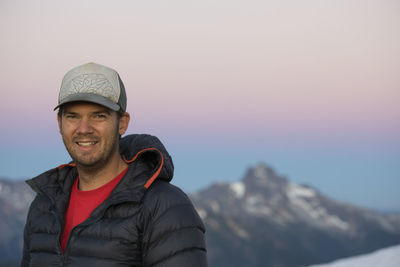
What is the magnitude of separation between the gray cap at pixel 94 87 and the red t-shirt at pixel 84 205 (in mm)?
676

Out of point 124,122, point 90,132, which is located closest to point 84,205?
point 90,132

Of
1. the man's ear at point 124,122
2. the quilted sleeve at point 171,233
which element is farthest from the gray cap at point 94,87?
the quilted sleeve at point 171,233

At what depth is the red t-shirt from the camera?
410cm

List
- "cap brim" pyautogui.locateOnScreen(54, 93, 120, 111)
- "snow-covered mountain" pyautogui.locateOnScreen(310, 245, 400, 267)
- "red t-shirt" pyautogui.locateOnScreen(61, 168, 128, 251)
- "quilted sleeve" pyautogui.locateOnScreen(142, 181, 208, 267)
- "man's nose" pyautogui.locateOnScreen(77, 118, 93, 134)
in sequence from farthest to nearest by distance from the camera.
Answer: "snow-covered mountain" pyautogui.locateOnScreen(310, 245, 400, 267) < "red t-shirt" pyautogui.locateOnScreen(61, 168, 128, 251) < "man's nose" pyautogui.locateOnScreen(77, 118, 93, 134) < "cap brim" pyautogui.locateOnScreen(54, 93, 120, 111) < "quilted sleeve" pyautogui.locateOnScreen(142, 181, 208, 267)

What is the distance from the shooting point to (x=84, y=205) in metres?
4.20

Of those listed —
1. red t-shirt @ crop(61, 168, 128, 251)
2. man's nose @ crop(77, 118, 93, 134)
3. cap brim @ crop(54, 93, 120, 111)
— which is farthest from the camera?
red t-shirt @ crop(61, 168, 128, 251)

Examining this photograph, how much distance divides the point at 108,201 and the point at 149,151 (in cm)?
59

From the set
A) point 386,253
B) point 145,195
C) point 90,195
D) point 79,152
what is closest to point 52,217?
point 90,195

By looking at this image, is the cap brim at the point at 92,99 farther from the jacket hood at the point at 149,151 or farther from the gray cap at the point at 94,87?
the jacket hood at the point at 149,151

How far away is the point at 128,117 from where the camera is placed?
4.26 m

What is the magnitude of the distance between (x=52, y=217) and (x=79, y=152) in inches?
27.3

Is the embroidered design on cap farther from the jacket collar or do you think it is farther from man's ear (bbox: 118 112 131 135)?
the jacket collar

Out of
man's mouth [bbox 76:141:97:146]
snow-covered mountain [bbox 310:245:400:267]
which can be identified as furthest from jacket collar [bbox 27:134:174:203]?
snow-covered mountain [bbox 310:245:400:267]

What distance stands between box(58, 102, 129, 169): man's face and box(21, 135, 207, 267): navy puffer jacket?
27 centimetres
